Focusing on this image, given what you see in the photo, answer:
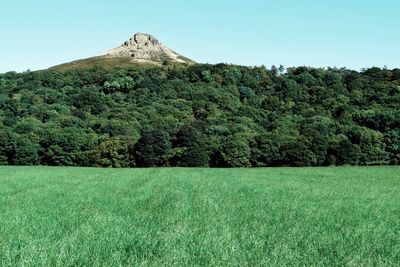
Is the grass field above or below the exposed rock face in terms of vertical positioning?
below

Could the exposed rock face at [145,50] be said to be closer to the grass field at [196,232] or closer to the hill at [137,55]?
the hill at [137,55]

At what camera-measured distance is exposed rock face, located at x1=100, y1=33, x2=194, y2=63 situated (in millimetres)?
179000

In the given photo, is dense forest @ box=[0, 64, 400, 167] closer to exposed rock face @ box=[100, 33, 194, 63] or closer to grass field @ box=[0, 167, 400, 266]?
grass field @ box=[0, 167, 400, 266]

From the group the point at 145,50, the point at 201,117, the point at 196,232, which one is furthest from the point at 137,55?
the point at 196,232

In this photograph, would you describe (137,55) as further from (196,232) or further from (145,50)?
(196,232)

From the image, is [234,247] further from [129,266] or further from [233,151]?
[233,151]

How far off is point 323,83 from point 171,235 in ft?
326

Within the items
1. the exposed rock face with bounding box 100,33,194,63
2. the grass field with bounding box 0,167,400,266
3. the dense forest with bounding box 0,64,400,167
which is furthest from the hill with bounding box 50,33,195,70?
the grass field with bounding box 0,167,400,266

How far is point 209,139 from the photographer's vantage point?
69000 mm

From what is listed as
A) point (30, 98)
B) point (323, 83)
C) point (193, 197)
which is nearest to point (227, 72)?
point (323, 83)

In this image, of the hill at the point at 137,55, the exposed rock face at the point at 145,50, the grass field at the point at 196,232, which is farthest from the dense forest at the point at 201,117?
the exposed rock face at the point at 145,50

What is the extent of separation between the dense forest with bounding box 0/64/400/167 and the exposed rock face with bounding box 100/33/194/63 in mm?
59855

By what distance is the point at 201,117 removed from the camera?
92.9 meters

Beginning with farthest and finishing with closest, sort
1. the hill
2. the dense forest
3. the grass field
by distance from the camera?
the hill < the dense forest < the grass field
